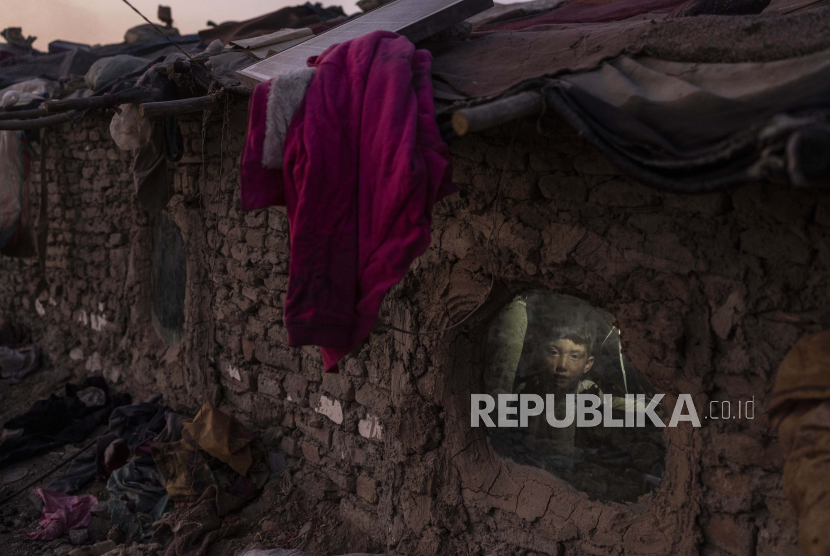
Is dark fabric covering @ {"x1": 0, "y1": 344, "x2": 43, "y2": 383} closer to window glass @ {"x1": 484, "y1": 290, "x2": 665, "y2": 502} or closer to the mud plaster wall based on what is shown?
the mud plaster wall

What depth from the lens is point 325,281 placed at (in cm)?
222

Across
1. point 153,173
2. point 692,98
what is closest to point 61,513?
point 153,173

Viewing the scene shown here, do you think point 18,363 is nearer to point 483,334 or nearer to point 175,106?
point 175,106

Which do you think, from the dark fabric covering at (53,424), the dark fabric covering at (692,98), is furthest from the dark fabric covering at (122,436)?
the dark fabric covering at (692,98)

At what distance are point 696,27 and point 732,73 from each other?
0.36 m

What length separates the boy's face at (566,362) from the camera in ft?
9.77

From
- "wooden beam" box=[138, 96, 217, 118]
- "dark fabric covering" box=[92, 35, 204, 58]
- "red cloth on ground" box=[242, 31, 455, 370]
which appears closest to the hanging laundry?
"red cloth on ground" box=[242, 31, 455, 370]

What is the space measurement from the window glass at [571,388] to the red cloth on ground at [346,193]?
115 centimetres

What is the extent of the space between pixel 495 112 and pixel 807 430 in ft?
4.80

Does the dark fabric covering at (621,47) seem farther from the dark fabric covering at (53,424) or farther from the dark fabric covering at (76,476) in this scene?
the dark fabric covering at (53,424)

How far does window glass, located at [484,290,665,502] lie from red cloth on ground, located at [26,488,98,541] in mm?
3075

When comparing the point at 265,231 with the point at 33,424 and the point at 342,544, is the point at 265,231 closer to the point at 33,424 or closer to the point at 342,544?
the point at 342,544

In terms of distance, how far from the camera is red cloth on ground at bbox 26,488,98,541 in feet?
13.3

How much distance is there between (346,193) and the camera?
2248mm
